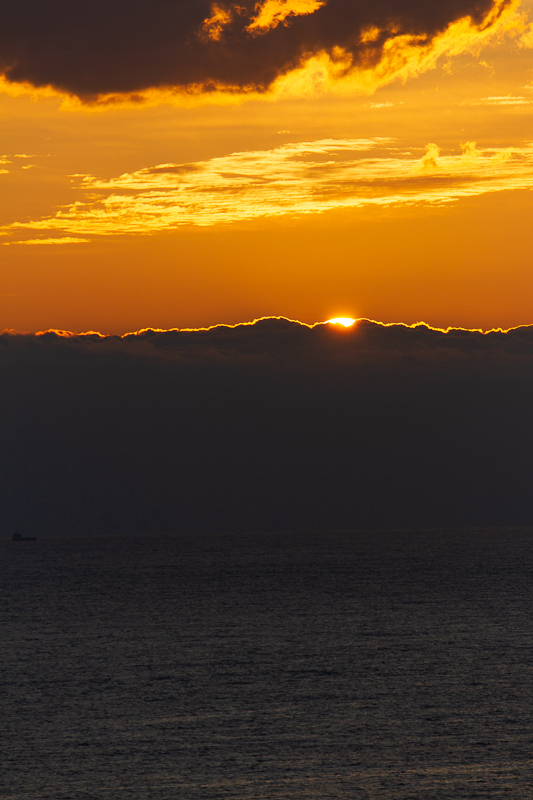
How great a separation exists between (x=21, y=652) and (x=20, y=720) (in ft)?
124

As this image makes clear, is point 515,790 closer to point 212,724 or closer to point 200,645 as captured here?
point 212,724

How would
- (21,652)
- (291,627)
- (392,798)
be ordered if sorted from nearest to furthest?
1. (392,798)
2. (21,652)
3. (291,627)

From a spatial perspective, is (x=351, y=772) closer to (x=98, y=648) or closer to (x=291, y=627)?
(x=98, y=648)

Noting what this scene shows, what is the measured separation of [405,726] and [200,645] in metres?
46.5

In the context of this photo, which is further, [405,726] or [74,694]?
[74,694]

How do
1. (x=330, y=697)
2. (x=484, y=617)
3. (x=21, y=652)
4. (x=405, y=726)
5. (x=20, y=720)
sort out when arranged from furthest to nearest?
(x=484, y=617) → (x=21, y=652) → (x=330, y=697) → (x=20, y=720) → (x=405, y=726)

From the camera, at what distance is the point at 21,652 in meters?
90.8

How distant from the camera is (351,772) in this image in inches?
1608

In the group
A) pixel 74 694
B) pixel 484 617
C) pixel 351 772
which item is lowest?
pixel 484 617

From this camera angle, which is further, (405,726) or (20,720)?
(20,720)

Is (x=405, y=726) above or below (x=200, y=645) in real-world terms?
above

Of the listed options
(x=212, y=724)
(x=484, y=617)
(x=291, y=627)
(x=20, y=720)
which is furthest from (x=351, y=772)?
(x=484, y=617)

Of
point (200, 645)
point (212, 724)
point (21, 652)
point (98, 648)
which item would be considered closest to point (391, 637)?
point (200, 645)

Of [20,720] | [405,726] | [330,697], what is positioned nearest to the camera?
[405,726]
